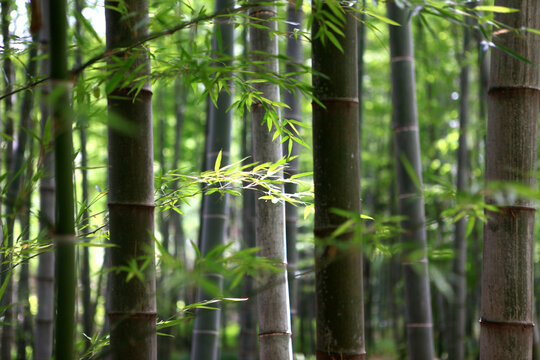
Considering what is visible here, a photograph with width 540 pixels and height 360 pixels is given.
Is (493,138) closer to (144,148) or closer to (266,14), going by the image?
(266,14)

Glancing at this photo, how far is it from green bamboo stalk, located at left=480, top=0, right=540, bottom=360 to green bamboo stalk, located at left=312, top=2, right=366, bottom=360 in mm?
380

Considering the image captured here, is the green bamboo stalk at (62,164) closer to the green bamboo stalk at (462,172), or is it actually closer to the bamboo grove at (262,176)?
the bamboo grove at (262,176)

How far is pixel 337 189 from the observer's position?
3.32 ft

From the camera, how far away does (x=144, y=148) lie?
111 centimetres

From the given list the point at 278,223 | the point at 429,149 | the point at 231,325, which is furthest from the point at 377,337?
the point at 278,223

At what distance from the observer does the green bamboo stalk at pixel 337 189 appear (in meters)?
1.01

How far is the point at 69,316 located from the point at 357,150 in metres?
0.59

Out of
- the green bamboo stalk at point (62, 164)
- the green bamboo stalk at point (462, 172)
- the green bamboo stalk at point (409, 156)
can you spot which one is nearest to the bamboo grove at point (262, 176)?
the green bamboo stalk at point (62, 164)

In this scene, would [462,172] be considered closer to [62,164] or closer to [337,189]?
[337,189]

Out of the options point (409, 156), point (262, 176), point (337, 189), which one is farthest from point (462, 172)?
point (337, 189)

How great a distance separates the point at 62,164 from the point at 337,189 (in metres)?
0.49

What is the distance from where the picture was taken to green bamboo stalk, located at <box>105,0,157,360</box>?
3.50ft

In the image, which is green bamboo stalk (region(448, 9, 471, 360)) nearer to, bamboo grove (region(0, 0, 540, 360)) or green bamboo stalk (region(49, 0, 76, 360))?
bamboo grove (region(0, 0, 540, 360))

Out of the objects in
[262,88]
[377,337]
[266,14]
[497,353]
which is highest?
[266,14]
